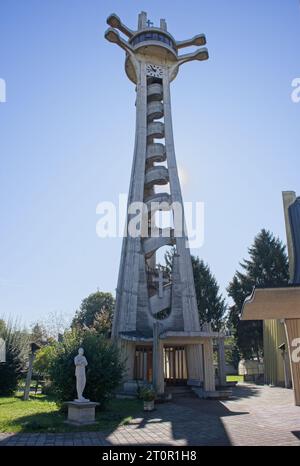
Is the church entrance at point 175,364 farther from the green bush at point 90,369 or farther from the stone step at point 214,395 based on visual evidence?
the green bush at point 90,369

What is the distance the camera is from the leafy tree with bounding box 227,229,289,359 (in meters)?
36.5

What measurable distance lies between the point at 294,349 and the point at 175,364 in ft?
42.8

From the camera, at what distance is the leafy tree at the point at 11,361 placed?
65.7 ft

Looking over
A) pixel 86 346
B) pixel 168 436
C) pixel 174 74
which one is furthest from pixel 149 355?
pixel 174 74

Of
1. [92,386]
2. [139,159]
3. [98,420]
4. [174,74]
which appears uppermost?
[174,74]

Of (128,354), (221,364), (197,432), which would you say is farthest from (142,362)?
(197,432)

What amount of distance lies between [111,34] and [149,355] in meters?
24.9

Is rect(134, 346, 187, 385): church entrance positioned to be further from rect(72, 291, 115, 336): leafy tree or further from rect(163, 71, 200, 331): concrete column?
rect(72, 291, 115, 336): leafy tree

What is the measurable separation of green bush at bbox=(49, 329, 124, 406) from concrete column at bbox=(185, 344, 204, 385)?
29.4 feet

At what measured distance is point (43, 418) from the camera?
11.7 metres

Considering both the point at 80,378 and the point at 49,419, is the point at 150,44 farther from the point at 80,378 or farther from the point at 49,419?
the point at 49,419

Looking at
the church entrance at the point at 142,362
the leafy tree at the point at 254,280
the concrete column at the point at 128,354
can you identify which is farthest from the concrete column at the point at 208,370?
the leafy tree at the point at 254,280
